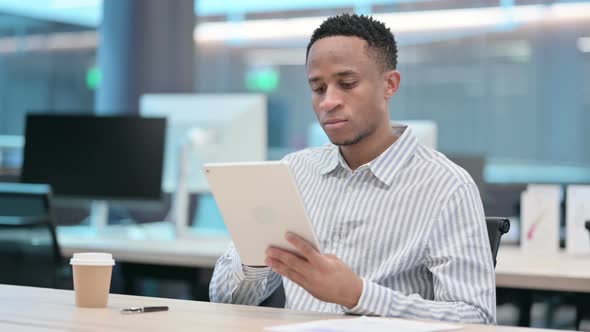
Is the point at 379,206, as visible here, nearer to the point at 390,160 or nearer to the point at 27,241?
the point at 390,160

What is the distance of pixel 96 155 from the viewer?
396 centimetres

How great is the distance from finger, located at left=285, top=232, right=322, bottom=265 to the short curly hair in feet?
1.98

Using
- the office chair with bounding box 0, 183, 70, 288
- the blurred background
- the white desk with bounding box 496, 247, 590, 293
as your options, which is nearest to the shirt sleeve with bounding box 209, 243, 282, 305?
the white desk with bounding box 496, 247, 590, 293

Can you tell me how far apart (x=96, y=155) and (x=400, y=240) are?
239cm

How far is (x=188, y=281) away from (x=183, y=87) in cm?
263

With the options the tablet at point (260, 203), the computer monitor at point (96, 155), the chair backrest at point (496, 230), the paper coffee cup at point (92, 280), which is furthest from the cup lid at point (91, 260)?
the computer monitor at point (96, 155)

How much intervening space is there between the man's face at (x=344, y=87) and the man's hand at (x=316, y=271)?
419 mm

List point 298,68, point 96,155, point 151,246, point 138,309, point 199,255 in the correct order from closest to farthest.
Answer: point 138,309 < point 199,255 < point 151,246 < point 96,155 < point 298,68

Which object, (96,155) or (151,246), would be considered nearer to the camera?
(151,246)

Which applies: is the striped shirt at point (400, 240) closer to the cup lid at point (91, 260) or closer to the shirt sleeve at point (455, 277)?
the shirt sleeve at point (455, 277)

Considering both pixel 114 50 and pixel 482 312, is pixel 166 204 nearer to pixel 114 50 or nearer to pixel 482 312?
pixel 114 50

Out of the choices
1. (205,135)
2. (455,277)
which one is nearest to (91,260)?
(455,277)

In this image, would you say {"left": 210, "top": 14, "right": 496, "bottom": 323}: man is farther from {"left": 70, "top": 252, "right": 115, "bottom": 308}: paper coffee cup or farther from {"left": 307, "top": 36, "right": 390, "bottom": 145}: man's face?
{"left": 70, "top": 252, "right": 115, "bottom": 308}: paper coffee cup

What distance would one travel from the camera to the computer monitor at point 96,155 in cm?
392
